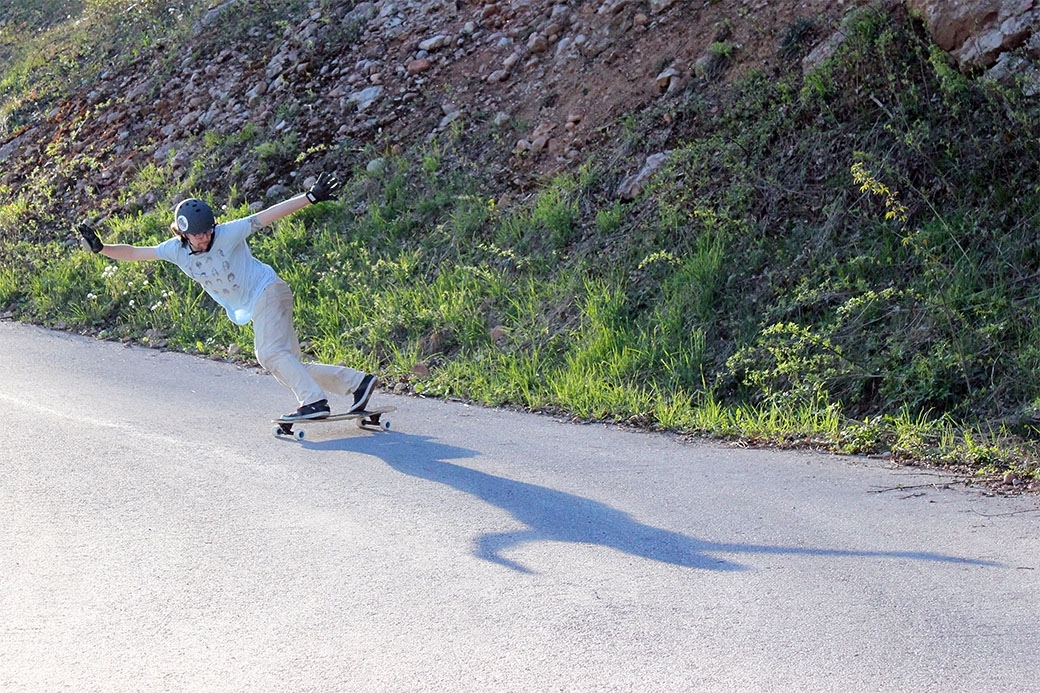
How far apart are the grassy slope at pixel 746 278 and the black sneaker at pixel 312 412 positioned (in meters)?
1.53

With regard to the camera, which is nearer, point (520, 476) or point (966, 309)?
point (520, 476)

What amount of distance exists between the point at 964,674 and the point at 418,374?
20.7 ft

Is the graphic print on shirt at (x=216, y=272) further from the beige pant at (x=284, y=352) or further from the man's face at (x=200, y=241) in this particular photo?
the beige pant at (x=284, y=352)

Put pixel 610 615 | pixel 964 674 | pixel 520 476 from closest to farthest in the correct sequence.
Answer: pixel 964 674, pixel 610 615, pixel 520 476

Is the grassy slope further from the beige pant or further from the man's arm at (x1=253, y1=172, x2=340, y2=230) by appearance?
the man's arm at (x1=253, y1=172, x2=340, y2=230)

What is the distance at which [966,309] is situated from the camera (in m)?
8.09

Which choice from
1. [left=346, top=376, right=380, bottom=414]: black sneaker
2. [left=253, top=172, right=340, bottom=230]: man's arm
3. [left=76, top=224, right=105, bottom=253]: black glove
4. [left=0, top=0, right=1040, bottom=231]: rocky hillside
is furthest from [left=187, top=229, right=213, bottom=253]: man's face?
[left=0, top=0, right=1040, bottom=231]: rocky hillside

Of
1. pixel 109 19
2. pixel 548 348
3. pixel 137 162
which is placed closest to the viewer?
pixel 548 348

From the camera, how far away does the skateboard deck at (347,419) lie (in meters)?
7.90

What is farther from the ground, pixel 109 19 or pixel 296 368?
pixel 109 19

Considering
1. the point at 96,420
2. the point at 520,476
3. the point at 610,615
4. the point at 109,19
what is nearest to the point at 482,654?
the point at 610,615

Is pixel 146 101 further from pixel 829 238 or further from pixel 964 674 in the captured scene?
pixel 964 674

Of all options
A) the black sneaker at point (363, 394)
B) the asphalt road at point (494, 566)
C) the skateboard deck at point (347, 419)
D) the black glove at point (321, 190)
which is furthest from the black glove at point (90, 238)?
the black sneaker at point (363, 394)

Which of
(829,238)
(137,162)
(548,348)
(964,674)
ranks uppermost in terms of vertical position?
(137,162)
